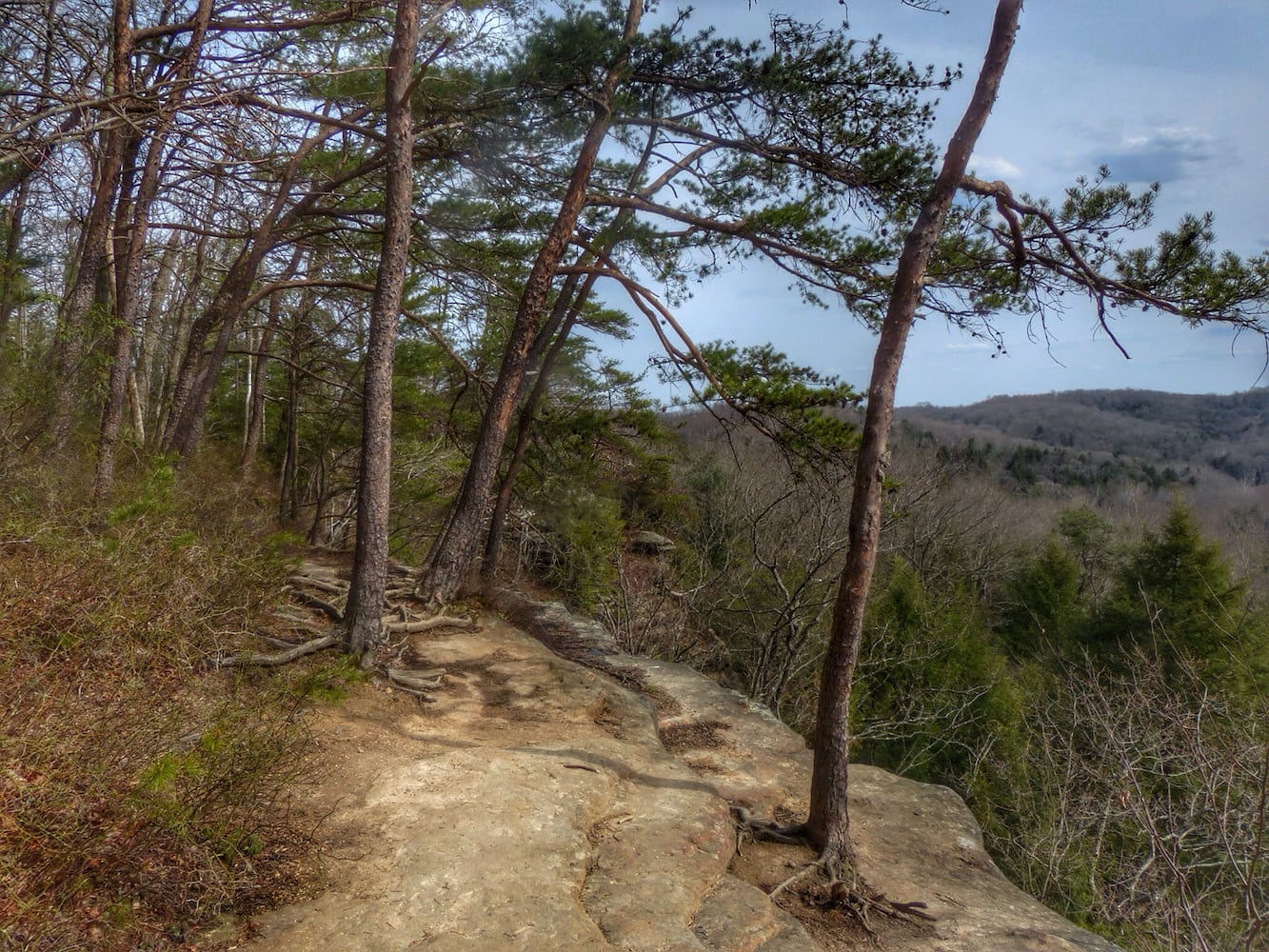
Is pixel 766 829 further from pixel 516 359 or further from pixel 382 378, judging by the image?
pixel 516 359

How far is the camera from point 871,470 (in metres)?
4.89

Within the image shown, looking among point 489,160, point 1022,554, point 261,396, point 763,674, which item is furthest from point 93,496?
point 1022,554

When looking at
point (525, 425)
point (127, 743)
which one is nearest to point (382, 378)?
point (127, 743)

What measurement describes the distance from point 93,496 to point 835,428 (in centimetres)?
575

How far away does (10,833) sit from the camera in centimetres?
253

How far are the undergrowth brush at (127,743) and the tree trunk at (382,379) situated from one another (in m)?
1.10

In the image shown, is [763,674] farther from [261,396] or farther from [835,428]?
[261,396]

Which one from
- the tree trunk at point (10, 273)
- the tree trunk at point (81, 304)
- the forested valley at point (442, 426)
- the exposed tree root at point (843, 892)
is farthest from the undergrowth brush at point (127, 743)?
the tree trunk at point (10, 273)

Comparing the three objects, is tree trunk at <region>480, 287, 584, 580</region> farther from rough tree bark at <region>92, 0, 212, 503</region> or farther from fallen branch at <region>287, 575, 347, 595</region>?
rough tree bark at <region>92, 0, 212, 503</region>

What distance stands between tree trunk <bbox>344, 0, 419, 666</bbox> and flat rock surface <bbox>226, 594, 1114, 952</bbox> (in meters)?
0.64

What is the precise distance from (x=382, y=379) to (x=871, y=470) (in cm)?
373

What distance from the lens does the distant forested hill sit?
195ft

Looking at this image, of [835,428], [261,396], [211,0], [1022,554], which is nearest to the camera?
[835,428]

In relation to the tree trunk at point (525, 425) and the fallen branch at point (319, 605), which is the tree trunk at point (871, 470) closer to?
the fallen branch at point (319, 605)
